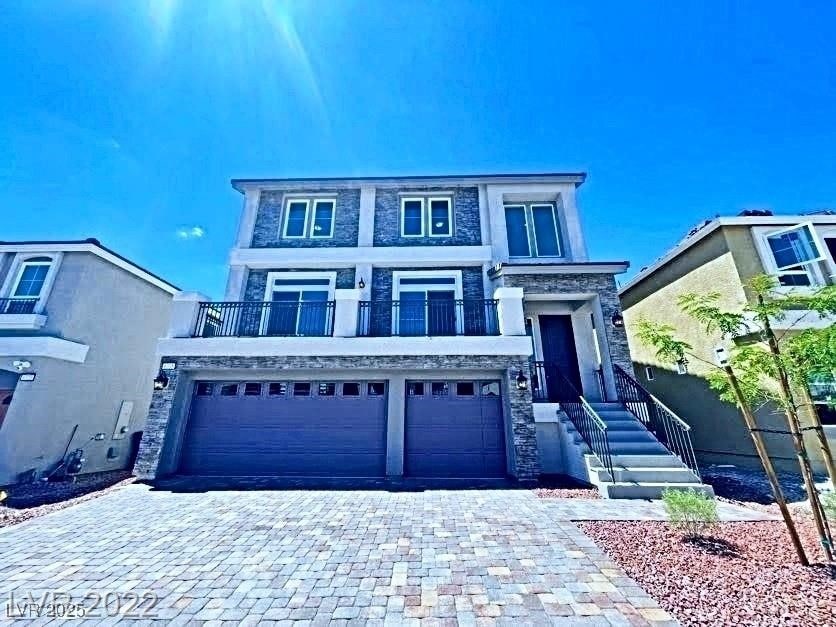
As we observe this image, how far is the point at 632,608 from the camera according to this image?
292cm

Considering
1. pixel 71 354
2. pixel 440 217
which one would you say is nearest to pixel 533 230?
pixel 440 217

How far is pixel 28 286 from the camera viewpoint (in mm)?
10438

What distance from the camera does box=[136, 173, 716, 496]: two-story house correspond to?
8.13 meters

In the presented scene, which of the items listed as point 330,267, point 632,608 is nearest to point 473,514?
point 632,608

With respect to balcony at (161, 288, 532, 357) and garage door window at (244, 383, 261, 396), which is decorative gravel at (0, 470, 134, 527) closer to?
garage door window at (244, 383, 261, 396)

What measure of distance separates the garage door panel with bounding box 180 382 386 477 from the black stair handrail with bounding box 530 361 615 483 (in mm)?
4591

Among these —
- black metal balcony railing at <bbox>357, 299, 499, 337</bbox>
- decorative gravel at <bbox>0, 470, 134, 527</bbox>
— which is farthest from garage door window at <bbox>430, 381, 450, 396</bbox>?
decorative gravel at <bbox>0, 470, 134, 527</bbox>


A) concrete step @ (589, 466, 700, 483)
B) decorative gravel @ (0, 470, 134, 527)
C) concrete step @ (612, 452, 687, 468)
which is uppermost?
concrete step @ (612, 452, 687, 468)

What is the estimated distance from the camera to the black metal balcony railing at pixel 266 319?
29.8ft

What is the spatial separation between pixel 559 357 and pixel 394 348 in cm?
527

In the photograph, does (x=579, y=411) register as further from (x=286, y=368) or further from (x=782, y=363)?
(x=286, y=368)

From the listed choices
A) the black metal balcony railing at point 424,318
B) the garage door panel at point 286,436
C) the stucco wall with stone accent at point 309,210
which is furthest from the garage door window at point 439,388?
the stucco wall with stone accent at point 309,210

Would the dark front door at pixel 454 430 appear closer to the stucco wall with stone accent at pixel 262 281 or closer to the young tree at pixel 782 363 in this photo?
the stucco wall with stone accent at pixel 262 281

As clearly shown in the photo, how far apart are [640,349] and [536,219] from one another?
21.5 feet
